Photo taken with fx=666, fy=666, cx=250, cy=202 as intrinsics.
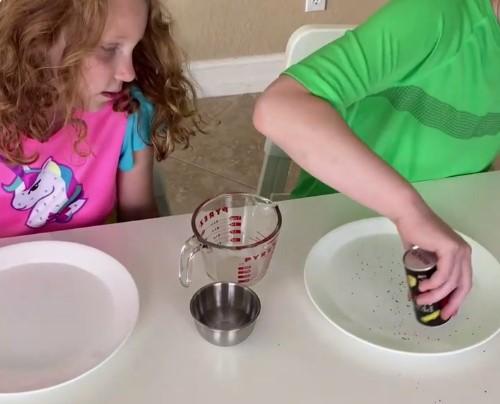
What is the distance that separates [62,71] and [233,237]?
0.36 meters

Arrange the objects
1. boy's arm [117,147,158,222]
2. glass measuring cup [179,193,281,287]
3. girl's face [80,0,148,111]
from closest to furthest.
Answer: glass measuring cup [179,193,281,287] < girl's face [80,0,148,111] < boy's arm [117,147,158,222]

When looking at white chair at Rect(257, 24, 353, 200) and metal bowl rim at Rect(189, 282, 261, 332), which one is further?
white chair at Rect(257, 24, 353, 200)

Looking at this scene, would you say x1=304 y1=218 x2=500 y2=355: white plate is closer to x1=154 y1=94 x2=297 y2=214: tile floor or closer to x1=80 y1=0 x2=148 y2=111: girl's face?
x1=80 y1=0 x2=148 y2=111: girl's face

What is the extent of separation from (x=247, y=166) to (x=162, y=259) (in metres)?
1.49

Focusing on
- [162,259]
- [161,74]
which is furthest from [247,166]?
[162,259]

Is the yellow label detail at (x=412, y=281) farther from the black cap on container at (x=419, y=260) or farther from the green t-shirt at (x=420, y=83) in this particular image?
the green t-shirt at (x=420, y=83)

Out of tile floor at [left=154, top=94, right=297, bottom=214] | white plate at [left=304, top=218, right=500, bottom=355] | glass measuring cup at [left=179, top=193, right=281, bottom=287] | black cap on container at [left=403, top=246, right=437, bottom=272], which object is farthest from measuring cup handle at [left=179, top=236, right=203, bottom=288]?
tile floor at [left=154, top=94, right=297, bottom=214]

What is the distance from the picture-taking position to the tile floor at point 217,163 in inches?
89.1

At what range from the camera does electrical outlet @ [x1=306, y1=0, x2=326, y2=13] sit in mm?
2576

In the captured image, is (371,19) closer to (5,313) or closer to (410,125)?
(410,125)

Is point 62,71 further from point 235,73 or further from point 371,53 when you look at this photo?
point 235,73

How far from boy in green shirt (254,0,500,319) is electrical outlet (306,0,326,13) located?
5.22 feet

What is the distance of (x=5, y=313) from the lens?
842mm

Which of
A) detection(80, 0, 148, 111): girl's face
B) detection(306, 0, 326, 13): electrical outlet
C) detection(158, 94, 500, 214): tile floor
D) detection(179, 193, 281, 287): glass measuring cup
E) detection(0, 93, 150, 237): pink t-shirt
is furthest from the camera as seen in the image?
detection(306, 0, 326, 13): electrical outlet
